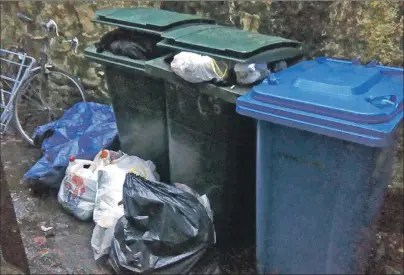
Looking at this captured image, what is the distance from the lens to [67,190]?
9.99ft

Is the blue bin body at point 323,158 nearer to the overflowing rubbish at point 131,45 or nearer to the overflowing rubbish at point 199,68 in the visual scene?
the overflowing rubbish at point 199,68

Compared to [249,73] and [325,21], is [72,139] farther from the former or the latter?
[325,21]

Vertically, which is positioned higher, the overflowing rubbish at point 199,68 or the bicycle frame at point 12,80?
the overflowing rubbish at point 199,68

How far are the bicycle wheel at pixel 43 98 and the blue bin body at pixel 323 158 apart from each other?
246 centimetres

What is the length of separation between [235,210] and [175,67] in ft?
3.20

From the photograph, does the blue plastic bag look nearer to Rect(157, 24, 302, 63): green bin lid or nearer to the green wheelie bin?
the green wheelie bin

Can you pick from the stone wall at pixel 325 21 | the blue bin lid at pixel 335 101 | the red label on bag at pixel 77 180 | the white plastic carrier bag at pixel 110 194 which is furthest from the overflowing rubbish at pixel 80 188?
the stone wall at pixel 325 21

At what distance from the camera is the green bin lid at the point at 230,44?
2.13m

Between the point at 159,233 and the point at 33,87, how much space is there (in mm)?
2523

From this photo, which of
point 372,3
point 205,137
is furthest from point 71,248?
point 372,3

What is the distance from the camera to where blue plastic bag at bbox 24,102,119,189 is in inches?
128

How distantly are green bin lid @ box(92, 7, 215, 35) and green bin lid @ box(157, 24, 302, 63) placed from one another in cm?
12

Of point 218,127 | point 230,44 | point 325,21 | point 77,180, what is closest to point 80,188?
point 77,180

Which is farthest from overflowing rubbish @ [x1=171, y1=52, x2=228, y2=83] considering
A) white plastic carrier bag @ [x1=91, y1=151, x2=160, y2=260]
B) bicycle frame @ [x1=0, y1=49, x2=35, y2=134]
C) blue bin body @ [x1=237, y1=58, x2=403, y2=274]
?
bicycle frame @ [x1=0, y1=49, x2=35, y2=134]
